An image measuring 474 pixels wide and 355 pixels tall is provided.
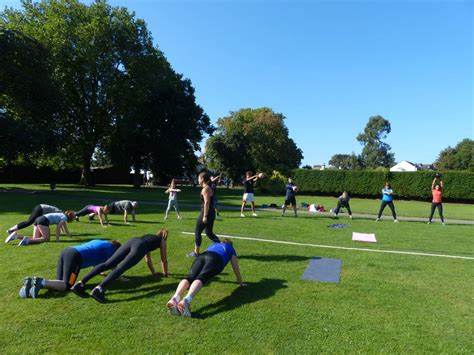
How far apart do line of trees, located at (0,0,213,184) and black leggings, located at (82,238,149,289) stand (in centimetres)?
2574

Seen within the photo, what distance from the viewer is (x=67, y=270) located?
5.78 metres

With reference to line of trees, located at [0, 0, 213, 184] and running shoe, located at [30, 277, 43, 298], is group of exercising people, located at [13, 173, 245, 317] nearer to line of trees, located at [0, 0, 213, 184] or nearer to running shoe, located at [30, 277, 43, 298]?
running shoe, located at [30, 277, 43, 298]

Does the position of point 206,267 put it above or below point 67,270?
above

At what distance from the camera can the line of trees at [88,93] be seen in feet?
93.7

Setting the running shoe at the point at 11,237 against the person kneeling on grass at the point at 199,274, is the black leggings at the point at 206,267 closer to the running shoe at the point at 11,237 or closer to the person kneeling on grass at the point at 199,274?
the person kneeling on grass at the point at 199,274

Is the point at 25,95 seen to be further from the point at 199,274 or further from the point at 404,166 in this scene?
the point at 404,166

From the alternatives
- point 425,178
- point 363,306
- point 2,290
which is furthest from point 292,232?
point 425,178

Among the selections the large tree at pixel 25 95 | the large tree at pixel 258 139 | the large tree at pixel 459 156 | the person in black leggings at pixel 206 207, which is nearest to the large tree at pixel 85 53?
the large tree at pixel 25 95

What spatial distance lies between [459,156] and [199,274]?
335ft

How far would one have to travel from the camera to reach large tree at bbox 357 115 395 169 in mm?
92062

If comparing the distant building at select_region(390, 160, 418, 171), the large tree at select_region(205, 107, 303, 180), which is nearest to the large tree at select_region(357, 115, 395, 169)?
the distant building at select_region(390, 160, 418, 171)

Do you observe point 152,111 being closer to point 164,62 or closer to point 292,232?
point 164,62

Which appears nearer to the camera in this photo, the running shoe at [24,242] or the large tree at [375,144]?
the running shoe at [24,242]

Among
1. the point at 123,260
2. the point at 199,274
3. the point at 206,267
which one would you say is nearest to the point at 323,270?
the point at 206,267
